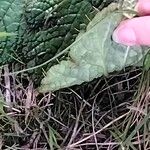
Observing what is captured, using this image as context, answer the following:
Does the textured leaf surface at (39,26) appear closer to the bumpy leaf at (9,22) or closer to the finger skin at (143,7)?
the bumpy leaf at (9,22)

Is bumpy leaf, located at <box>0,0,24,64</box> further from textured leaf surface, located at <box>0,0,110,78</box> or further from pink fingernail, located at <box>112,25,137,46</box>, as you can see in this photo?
pink fingernail, located at <box>112,25,137,46</box>

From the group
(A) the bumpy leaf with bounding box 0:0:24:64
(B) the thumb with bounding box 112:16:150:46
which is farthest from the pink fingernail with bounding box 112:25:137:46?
(A) the bumpy leaf with bounding box 0:0:24:64

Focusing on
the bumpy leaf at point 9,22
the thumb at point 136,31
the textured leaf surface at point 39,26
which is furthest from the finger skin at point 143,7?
the bumpy leaf at point 9,22

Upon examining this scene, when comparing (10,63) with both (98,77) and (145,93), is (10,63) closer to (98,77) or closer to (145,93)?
(98,77)

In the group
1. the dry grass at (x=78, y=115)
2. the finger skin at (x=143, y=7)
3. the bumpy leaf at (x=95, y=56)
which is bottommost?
the dry grass at (x=78, y=115)

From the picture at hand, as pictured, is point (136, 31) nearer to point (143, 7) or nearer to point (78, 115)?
point (143, 7)

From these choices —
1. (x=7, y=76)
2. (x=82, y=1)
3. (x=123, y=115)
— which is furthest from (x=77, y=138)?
(x=82, y=1)
